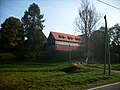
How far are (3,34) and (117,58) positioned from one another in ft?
111

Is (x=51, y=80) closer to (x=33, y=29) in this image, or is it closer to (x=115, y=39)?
(x=33, y=29)

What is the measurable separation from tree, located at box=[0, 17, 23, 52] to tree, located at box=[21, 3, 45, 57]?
4817 mm

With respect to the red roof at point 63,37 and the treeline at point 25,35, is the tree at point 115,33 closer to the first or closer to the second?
the red roof at point 63,37

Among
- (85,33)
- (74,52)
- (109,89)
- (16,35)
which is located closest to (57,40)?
(74,52)

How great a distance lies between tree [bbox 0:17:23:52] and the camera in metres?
49.8

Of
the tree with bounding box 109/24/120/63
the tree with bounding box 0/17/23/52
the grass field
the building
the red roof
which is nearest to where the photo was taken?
the grass field

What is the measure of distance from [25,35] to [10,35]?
5.55 m

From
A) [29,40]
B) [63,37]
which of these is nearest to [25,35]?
[29,40]

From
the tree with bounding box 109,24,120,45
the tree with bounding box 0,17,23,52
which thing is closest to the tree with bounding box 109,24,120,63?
the tree with bounding box 109,24,120,45

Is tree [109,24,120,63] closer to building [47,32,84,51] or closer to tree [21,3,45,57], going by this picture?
building [47,32,84,51]

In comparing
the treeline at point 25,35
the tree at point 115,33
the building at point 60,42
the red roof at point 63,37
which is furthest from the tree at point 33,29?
the tree at point 115,33

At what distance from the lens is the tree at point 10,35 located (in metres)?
49.8

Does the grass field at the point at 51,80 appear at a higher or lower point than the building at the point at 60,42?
lower

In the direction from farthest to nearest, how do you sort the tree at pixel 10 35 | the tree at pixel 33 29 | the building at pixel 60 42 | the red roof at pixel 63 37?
the red roof at pixel 63 37 < the building at pixel 60 42 < the tree at pixel 10 35 < the tree at pixel 33 29
